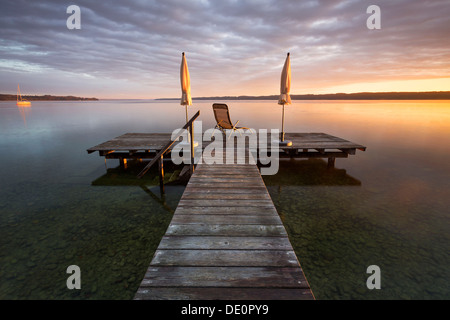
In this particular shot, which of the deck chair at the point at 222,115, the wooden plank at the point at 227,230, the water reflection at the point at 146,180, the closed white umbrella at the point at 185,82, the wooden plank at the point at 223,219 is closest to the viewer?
the wooden plank at the point at 227,230

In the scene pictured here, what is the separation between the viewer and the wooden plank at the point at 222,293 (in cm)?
170

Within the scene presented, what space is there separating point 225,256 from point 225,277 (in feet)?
0.89

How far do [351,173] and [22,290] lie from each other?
8874 mm

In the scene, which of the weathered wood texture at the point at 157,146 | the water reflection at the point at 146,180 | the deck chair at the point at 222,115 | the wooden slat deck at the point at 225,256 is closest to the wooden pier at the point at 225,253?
the wooden slat deck at the point at 225,256

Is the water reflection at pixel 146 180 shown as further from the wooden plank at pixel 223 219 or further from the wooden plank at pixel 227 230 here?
the wooden plank at pixel 227 230

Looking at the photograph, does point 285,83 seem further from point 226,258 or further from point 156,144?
point 226,258

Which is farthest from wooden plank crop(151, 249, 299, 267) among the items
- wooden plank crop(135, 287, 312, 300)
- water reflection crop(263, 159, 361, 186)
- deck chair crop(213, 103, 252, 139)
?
deck chair crop(213, 103, 252, 139)

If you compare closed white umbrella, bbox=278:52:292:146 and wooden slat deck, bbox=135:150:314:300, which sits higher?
closed white umbrella, bbox=278:52:292:146

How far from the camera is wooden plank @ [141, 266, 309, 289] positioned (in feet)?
5.91

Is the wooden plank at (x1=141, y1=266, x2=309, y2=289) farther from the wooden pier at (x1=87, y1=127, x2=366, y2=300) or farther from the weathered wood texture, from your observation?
the weathered wood texture

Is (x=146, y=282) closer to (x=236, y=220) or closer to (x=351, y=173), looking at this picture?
(x=236, y=220)

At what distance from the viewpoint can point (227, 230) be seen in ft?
8.52

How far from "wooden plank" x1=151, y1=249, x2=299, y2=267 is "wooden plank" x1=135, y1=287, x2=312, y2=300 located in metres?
0.27

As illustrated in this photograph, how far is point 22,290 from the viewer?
2738 mm
